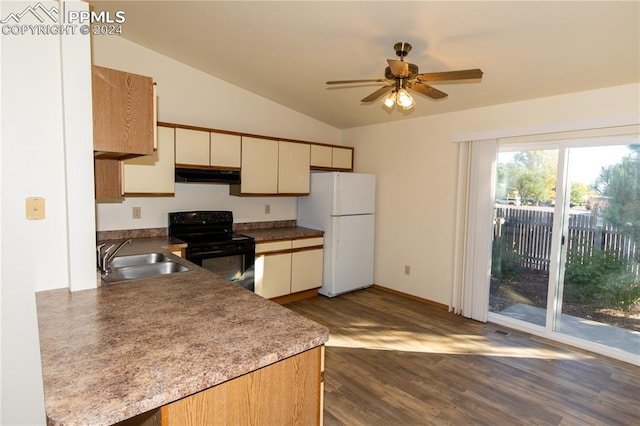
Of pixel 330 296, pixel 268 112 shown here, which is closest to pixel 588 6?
pixel 268 112

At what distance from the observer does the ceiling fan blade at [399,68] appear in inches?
87.0

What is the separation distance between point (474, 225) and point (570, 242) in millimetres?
881

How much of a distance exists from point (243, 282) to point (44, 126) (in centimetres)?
247

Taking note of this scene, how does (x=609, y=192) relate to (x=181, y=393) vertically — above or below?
above

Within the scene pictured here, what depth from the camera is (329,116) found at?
193 inches

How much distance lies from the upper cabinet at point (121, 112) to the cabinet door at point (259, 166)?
7.50 feet

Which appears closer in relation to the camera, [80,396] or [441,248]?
[80,396]

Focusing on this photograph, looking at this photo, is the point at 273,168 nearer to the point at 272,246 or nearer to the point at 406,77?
the point at 272,246

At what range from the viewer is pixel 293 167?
4.51 m

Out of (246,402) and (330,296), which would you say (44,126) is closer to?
(246,402)

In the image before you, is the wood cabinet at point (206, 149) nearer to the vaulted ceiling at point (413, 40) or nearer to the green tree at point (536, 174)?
the vaulted ceiling at point (413, 40)

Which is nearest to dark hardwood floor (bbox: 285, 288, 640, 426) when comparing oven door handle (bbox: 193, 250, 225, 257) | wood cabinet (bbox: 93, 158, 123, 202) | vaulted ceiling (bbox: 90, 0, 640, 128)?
oven door handle (bbox: 193, 250, 225, 257)

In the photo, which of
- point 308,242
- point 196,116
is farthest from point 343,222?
point 196,116

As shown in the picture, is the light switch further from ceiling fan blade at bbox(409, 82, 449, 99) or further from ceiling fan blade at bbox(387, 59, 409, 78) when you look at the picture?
ceiling fan blade at bbox(409, 82, 449, 99)
